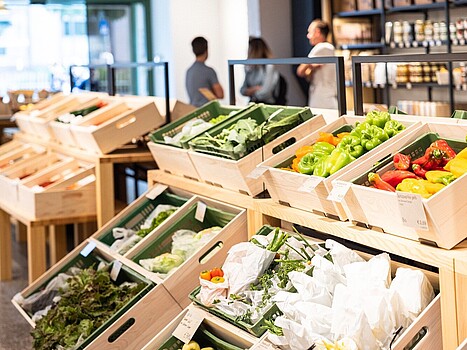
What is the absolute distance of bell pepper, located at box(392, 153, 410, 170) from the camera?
2619 millimetres

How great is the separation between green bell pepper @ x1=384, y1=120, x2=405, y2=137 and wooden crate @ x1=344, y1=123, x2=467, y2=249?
0.37 feet

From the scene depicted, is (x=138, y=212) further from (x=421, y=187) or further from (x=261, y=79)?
(x=261, y=79)

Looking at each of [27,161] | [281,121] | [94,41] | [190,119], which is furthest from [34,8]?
[281,121]

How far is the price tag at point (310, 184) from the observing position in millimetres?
2799

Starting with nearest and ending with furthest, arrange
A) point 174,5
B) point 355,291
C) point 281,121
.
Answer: point 355,291
point 281,121
point 174,5

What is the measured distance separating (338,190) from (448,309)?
0.56 metres

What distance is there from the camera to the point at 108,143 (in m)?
5.28

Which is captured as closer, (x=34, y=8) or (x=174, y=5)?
(x=174, y=5)

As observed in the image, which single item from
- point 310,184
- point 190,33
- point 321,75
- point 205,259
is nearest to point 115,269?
point 205,259

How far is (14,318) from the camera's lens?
513 centimetres

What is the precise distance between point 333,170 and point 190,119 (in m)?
1.84

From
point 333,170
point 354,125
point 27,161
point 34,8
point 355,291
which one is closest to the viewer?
point 355,291

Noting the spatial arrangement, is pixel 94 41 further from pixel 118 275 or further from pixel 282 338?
pixel 282 338

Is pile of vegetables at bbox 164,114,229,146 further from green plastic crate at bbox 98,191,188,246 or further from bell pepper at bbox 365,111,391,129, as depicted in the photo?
bell pepper at bbox 365,111,391,129
